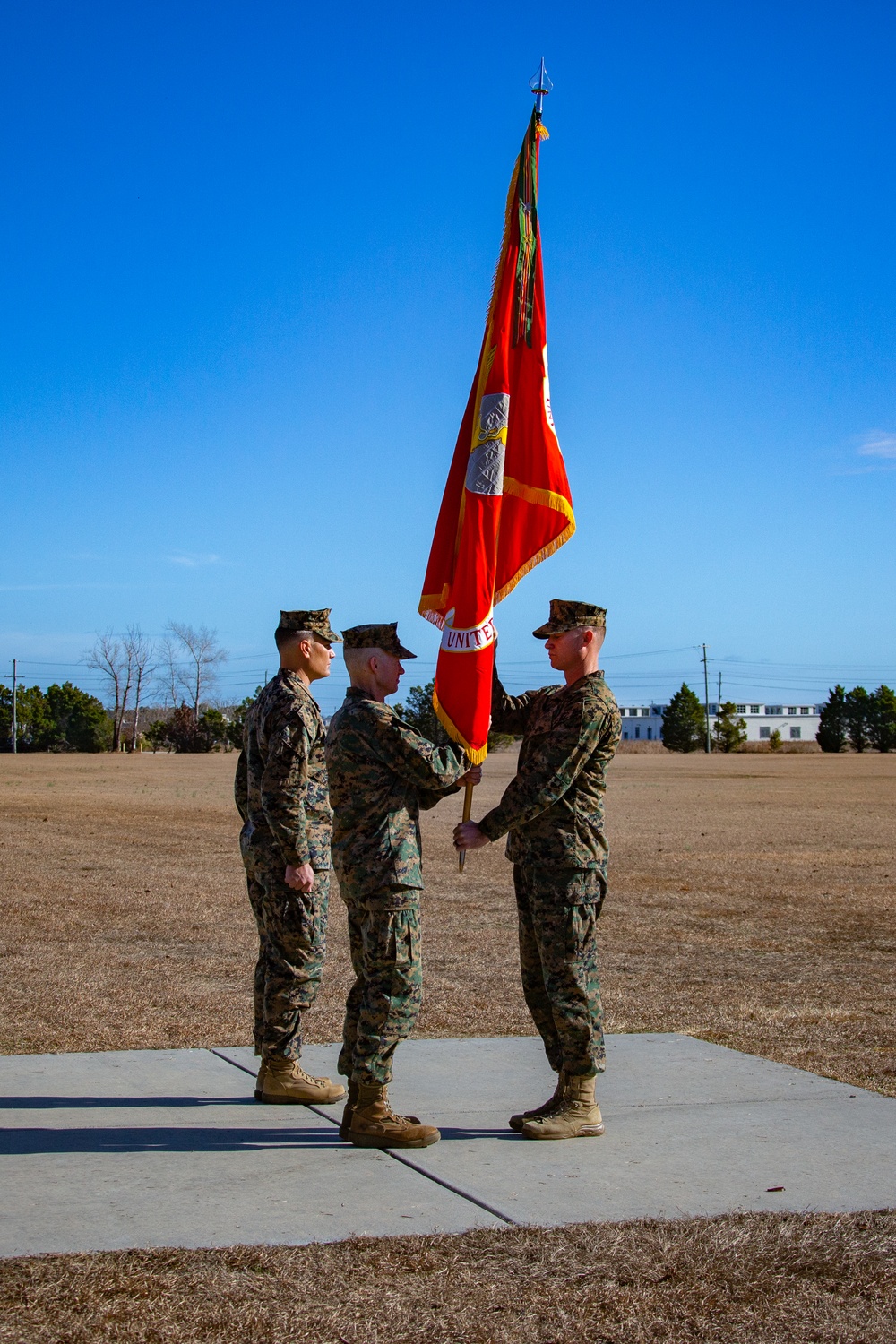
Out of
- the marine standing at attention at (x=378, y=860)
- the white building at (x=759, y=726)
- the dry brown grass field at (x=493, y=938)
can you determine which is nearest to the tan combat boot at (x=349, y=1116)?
the marine standing at attention at (x=378, y=860)

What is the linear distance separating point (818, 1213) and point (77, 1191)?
2570 mm

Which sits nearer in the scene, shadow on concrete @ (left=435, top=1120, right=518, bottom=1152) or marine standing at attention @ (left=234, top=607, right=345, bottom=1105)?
shadow on concrete @ (left=435, top=1120, right=518, bottom=1152)

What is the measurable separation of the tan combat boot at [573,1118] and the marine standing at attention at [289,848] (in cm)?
107

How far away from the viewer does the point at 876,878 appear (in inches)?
662

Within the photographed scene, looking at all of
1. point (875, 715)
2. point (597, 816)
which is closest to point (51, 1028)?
point (597, 816)

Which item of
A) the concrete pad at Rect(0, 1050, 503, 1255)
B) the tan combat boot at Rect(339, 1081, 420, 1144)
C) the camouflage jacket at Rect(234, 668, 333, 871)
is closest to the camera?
the concrete pad at Rect(0, 1050, 503, 1255)

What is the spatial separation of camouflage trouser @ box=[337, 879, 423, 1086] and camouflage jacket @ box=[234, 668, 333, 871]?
17.4 inches

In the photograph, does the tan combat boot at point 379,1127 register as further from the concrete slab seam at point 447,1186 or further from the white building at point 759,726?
the white building at point 759,726

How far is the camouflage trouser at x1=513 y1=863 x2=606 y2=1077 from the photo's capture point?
5461 millimetres

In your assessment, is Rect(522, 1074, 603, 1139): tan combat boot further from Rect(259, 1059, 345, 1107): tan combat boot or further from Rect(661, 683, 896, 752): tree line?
Rect(661, 683, 896, 752): tree line

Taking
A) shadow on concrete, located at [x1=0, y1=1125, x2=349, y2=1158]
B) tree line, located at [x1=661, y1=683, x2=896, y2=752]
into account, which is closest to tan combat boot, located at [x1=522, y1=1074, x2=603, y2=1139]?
shadow on concrete, located at [x1=0, y1=1125, x2=349, y2=1158]

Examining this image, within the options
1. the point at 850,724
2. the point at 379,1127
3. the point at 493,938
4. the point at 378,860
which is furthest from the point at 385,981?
the point at 850,724

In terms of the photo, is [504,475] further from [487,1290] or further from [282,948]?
[487,1290]

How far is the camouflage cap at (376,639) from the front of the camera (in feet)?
18.1
